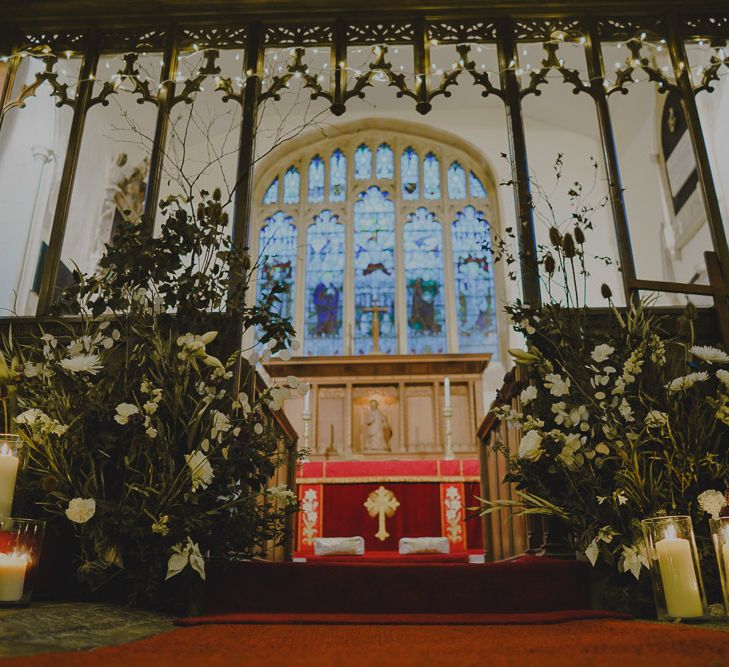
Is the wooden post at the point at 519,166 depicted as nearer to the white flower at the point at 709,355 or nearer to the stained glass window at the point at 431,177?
the white flower at the point at 709,355

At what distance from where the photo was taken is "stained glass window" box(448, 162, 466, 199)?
32.2ft

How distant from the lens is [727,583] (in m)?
2.12

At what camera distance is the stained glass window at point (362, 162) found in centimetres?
995

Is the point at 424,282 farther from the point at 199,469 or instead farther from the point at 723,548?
the point at 723,548

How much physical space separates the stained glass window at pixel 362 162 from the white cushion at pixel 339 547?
20.9ft

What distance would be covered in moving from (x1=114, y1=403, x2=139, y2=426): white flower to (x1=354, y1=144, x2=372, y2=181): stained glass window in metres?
Answer: 7.82

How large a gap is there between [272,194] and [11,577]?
825 cm

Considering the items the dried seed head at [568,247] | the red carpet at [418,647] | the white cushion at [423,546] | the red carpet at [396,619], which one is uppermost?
the dried seed head at [568,247]

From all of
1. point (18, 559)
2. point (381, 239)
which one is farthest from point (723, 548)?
point (381, 239)

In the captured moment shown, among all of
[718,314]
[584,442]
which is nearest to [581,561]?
[584,442]

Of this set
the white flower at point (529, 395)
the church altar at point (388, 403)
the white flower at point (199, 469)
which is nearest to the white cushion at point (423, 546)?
the white flower at point (529, 395)

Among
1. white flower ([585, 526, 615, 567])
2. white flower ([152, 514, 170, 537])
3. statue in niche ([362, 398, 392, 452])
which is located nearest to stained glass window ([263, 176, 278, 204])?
statue in niche ([362, 398, 392, 452])

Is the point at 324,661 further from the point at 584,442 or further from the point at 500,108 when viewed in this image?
the point at 500,108

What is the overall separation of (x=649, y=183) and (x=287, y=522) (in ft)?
21.6
